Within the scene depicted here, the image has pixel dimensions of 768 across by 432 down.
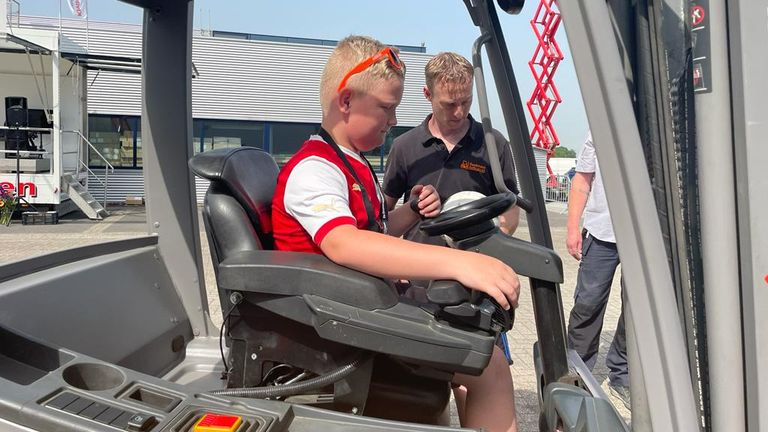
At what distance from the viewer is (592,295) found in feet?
12.6

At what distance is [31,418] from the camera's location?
131 cm

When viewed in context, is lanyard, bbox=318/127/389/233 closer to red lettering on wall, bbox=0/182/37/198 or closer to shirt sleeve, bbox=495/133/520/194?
shirt sleeve, bbox=495/133/520/194

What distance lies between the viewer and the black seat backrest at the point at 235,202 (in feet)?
6.15

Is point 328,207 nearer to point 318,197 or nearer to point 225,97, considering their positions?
point 318,197

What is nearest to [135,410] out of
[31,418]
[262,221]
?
[31,418]

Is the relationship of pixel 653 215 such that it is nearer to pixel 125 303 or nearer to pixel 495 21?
pixel 495 21

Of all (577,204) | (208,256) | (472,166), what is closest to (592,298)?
(577,204)

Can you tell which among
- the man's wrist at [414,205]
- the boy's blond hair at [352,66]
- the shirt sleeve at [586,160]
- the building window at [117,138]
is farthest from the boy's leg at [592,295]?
the building window at [117,138]

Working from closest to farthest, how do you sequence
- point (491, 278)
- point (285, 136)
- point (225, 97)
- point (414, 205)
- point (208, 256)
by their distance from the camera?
1. point (491, 278)
2. point (414, 205)
3. point (208, 256)
4. point (225, 97)
5. point (285, 136)

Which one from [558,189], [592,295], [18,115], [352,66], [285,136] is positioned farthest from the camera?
[285,136]

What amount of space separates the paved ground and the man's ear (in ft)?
5.37

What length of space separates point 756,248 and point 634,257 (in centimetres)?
22

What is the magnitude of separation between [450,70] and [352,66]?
1.10 metres

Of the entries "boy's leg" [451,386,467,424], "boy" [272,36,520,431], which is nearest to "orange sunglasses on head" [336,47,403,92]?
"boy" [272,36,520,431]
